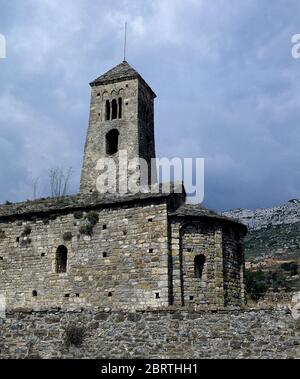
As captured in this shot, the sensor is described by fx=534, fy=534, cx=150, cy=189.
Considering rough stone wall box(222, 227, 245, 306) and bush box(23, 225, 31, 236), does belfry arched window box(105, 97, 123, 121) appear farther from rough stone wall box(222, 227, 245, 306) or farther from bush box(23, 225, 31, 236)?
rough stone wall box(222, 227, 245, 306)

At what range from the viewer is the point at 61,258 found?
24.1 meters

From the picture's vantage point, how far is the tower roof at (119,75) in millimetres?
33031

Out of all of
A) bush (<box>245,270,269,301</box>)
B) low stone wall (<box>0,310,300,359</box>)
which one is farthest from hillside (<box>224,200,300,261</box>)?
low stone wall (<box>0,310,300,359</box>)

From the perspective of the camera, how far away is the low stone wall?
556 inches

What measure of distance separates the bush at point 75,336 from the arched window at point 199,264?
833cm

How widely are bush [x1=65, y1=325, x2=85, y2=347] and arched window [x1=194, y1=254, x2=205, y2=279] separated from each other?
833cm

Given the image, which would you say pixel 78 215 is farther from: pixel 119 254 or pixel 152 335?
pixel 152 335

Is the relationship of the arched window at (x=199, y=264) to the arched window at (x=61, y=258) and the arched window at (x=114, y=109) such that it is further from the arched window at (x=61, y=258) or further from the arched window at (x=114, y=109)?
the arched window at (x=114, y=109)

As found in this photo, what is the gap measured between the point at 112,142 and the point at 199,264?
1212 centimetres

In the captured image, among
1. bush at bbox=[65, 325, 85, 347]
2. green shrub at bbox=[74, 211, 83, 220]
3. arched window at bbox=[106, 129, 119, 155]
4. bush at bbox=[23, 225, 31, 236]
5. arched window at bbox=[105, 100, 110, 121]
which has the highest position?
arched window at bbox=[105, 100, 110, 121]

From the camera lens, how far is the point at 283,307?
46.7 ft

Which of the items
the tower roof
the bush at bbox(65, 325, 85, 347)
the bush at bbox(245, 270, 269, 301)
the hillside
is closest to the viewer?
the bush at bbox(65, 325, 85, 347)

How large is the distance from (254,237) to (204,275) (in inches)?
2598
